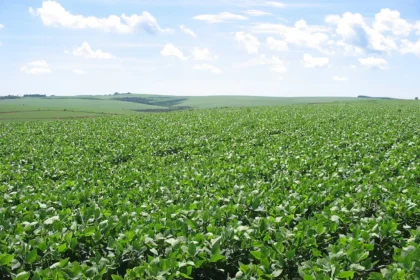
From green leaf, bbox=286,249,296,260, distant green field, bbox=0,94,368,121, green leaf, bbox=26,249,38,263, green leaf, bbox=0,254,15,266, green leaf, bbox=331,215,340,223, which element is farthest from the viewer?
distant green field, bbox=0,94,368,121

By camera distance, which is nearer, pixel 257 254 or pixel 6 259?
pixel 6 259

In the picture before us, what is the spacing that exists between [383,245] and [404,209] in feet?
4.06

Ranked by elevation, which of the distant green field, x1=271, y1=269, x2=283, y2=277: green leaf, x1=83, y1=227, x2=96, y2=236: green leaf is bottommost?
x1=271, y1=269, x2=283, y2=277: green leaf

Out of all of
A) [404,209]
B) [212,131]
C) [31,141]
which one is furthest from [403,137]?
[31,141]

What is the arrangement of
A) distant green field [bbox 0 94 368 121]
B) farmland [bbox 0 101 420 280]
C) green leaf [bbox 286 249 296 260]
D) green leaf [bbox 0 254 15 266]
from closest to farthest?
green leaf [bbox 0 254 15 266], farmland [bbox 0 101 420 280], green leaf [bbox 286 249 296 260], distant green field [bbox 0 94 368 121]

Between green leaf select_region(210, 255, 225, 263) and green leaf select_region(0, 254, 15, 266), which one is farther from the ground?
green leaf select_region(0, 254, 15, 266)

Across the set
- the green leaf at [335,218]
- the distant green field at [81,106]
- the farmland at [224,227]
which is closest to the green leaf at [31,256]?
the farmland at [224,227]

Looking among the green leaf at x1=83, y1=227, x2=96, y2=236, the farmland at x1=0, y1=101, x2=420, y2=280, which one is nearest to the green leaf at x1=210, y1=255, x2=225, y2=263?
the farmland at x1=0, y1=101, x2=420, y2=280

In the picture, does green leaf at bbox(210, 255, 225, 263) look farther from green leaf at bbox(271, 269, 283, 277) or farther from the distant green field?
the distant green field

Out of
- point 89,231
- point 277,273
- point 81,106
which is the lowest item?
point 277,273

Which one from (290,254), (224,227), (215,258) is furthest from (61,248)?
(290,254)

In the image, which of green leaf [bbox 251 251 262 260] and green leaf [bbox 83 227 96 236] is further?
green leaf [bbox 83 227 96 236]

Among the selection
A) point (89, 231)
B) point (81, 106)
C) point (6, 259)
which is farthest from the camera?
point (81, 106)

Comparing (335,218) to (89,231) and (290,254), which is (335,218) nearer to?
(290,254)
